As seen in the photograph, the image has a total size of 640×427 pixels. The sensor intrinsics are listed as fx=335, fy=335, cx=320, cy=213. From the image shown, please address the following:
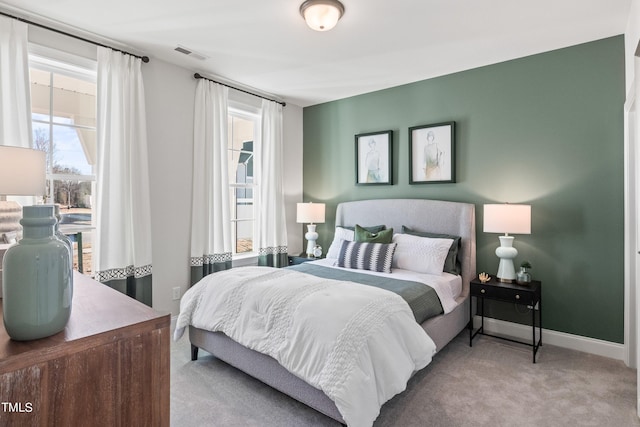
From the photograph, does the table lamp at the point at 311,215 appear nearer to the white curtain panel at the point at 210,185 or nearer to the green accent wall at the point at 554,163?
the white curtain panel at the point at 210,185

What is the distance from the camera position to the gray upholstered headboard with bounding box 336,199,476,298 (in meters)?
3.41

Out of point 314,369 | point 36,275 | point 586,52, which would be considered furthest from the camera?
point 586,52

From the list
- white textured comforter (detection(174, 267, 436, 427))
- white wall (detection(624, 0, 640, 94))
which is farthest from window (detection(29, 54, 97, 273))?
white wall (detection(624, 0, 640, 94))

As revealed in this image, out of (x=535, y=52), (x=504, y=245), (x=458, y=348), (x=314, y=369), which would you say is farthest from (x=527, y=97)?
(x=314, y=369)

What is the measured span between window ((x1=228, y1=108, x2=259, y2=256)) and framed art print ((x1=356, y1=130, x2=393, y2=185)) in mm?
1403

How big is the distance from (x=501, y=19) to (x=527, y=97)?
0.96 meters

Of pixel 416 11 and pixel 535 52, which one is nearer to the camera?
pixel 416 11

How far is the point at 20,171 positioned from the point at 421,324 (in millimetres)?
2531

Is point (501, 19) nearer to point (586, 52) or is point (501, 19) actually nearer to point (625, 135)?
point (586, 52)

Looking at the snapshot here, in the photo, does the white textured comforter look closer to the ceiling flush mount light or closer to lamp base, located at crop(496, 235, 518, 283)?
lamp base, located at crop(496, 235, 518, 283)

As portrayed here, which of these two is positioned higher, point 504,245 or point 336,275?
point 504,245

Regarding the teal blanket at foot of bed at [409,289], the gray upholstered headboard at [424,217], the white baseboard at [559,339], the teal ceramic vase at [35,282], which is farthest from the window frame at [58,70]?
Answer: the white baseboard at [559,339]

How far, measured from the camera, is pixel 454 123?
3.62 m

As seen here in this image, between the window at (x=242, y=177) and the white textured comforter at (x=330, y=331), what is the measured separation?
1.80m
